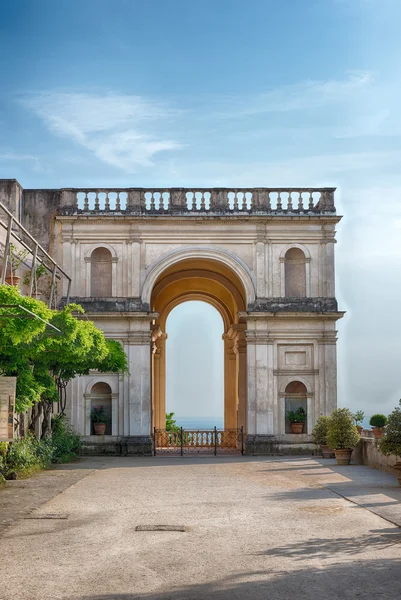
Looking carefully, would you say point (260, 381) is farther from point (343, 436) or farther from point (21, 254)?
point (21, 254)

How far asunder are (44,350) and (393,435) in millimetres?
9822

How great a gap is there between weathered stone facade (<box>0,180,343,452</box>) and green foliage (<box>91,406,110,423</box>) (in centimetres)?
30

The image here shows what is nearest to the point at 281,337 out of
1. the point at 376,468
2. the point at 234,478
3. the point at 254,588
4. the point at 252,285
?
the point at 252,285

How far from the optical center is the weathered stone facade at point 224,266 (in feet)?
108

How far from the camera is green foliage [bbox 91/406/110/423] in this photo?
32.8 meters

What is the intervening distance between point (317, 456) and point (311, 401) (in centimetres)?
252

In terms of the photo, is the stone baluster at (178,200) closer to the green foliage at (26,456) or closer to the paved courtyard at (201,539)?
the green foliage at (26,456)

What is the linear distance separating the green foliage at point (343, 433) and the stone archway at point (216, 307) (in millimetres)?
10196

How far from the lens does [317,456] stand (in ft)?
104

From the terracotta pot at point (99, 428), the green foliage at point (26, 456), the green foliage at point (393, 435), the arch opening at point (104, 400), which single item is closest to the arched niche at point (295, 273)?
the arch opening at point (104, 400)

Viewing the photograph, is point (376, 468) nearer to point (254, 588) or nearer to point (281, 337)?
point (281, 337)

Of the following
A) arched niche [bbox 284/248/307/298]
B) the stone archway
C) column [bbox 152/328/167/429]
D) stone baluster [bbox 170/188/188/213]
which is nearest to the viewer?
stone baluster [bbox 170/188/188/213]

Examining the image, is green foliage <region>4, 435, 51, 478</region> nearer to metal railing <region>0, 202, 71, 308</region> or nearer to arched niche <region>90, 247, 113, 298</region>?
metal railing <region>0, 202, 71, 308</region>

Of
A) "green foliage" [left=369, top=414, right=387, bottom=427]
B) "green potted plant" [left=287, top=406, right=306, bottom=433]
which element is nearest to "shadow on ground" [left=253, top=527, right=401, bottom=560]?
"green potted plant" [left=287, top=406, right=306, bottom=433]
